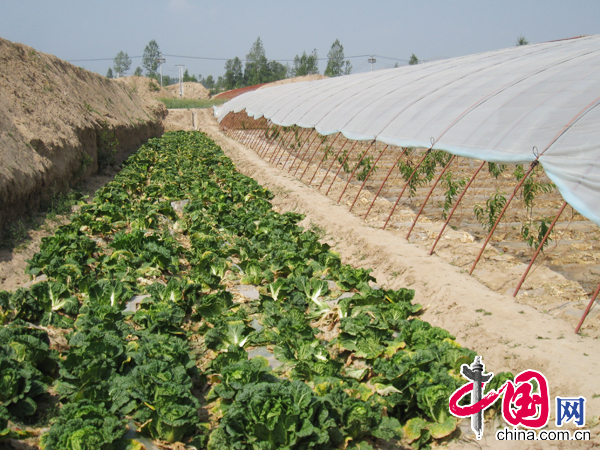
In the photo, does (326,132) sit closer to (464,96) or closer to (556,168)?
(464,96)

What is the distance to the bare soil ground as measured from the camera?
176 inches

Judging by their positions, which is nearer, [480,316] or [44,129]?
[480,316]

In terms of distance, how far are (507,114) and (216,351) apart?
6.18m

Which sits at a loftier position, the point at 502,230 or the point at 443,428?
the point at 502,230

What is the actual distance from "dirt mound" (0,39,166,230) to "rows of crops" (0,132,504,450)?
5.40 feet

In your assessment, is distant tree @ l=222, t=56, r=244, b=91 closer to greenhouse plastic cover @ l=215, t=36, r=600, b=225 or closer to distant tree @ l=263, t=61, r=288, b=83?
distant tree @ l=263, t=61, r=288, b=83

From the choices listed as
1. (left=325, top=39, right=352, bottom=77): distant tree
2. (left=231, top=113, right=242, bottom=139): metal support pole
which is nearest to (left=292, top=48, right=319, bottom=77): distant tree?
(left=325, top=39, right=352, bottom=77): distant tree

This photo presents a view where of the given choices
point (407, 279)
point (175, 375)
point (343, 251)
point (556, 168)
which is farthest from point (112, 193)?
point (556, 168)

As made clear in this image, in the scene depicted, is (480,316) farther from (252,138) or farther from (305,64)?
(305,64)

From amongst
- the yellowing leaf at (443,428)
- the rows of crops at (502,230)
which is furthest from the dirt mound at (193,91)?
the yellowing leaf at (443,428)

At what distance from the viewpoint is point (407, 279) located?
7.34m

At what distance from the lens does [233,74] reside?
338 feet

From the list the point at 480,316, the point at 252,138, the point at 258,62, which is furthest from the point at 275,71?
the point at 480,316

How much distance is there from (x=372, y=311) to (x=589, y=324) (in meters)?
2.43
